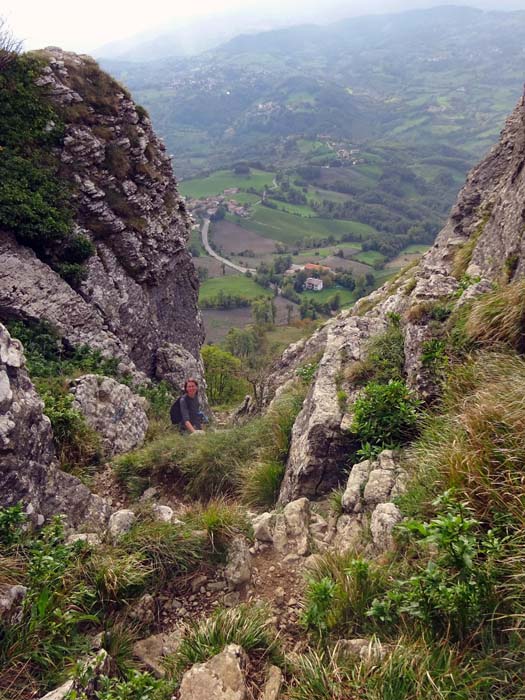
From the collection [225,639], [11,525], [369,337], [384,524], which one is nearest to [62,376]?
[11,525]

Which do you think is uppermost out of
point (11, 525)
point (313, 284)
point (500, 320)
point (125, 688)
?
point (500, 320)

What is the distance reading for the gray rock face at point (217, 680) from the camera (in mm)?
3377

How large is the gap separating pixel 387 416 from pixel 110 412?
23.6ft

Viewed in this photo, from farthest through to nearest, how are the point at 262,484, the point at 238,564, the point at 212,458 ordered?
the point at 212,458 → the point at 262,484 → the point at 238,564

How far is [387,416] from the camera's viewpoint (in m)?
6.30

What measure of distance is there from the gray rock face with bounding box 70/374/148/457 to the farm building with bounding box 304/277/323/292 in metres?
112

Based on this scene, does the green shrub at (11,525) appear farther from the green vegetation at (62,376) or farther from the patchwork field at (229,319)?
the patchwork field at (229,319)

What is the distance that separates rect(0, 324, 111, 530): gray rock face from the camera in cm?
573

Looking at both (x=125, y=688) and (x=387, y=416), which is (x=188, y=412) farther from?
(x=125, y=688)

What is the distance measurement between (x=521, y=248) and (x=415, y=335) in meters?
4.56

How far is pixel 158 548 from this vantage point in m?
5.02

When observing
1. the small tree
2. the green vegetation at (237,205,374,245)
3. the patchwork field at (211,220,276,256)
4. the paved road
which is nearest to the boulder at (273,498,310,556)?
the small tree

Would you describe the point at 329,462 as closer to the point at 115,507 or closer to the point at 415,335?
the point at 415,335

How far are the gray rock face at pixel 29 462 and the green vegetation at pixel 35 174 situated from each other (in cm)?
972
